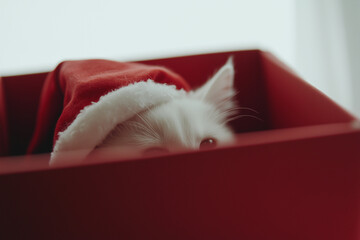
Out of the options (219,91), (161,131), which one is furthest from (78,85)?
(219,91)

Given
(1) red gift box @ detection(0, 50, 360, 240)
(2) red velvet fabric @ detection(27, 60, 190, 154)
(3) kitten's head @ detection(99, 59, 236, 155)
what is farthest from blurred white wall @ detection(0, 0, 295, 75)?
(1) red gift box @ detection(0, 50, 360, 240)

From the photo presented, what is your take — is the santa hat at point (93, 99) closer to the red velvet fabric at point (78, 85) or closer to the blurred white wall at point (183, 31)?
the red velvet fabric at point (78, 85)

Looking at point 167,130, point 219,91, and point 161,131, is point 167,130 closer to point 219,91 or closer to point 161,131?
point 161,131

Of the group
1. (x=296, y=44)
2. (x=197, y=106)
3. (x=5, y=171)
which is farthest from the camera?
(x=296, y=44)

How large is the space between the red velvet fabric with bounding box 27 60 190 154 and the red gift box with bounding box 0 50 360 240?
0.78 ft

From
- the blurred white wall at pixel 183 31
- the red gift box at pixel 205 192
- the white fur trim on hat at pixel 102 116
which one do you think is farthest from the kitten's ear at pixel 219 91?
the blurred white wall at pixel 183 31

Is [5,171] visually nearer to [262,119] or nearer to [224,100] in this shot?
[224,100]

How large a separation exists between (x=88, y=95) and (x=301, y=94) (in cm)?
49

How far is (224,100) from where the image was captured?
0.83 m

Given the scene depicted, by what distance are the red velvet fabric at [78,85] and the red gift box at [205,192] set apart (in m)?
0.24

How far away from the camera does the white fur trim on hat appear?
529 millimetres

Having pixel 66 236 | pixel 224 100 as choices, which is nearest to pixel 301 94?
pixel 224 100

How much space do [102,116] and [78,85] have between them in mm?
131

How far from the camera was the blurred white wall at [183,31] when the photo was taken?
4.25ft
